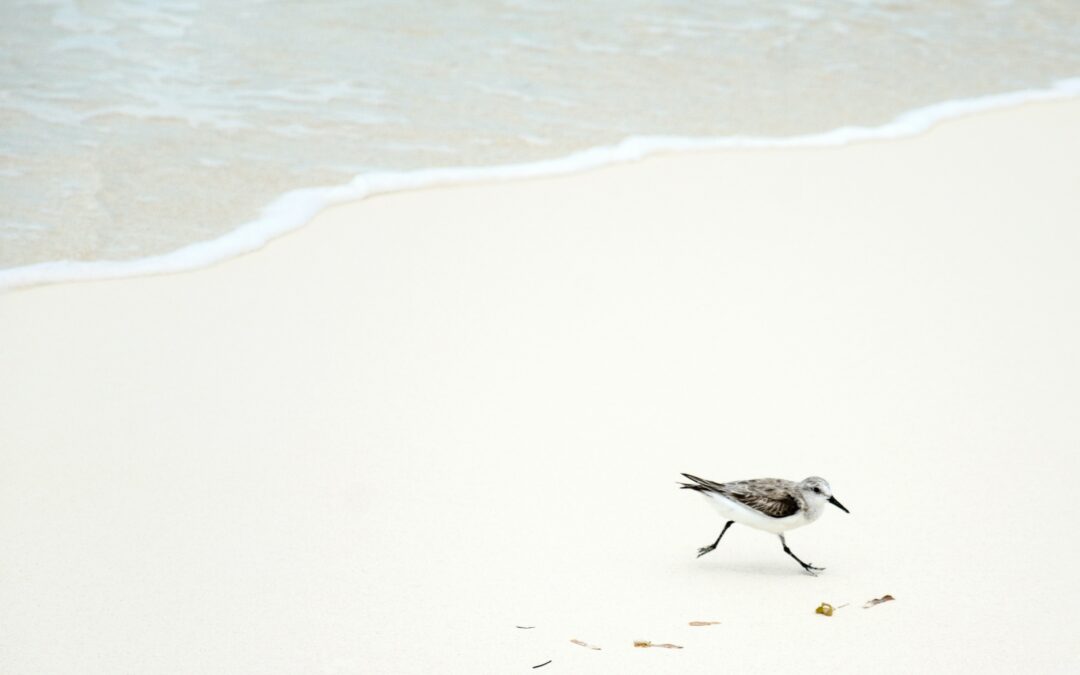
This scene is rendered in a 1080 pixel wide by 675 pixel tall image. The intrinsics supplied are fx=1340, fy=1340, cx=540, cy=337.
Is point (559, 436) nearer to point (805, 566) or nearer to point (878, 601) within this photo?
point (805, 566)

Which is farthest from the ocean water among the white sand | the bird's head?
the bird's head

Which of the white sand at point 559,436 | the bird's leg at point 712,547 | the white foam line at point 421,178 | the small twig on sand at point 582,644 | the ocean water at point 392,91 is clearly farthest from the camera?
the ocean water at point 392,91

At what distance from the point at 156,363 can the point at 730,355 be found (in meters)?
2.28

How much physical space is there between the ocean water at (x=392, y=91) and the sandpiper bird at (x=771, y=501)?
333 centimetres

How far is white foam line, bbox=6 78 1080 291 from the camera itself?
6.16 metres

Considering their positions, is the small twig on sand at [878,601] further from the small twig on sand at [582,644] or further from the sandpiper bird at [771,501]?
the small twig on sand at [582,644]

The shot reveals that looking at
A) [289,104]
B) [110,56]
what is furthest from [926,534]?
[110,56]

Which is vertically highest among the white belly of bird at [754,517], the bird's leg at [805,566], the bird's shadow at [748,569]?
the white belly of bird at [754,517]

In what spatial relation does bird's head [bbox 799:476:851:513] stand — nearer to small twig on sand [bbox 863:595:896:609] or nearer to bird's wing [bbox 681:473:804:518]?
bird's wing [bbox 681:473:804:518]

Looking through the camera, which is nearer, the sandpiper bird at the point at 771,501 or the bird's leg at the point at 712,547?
the sandpiper bird at the point at 771,501

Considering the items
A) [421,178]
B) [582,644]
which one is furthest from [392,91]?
[582,644]

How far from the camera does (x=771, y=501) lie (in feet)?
12.4

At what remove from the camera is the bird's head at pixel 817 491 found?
3795 millimetres

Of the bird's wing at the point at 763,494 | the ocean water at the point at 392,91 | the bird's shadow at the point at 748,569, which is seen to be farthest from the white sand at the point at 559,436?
the ocean water at the point at 392,91
